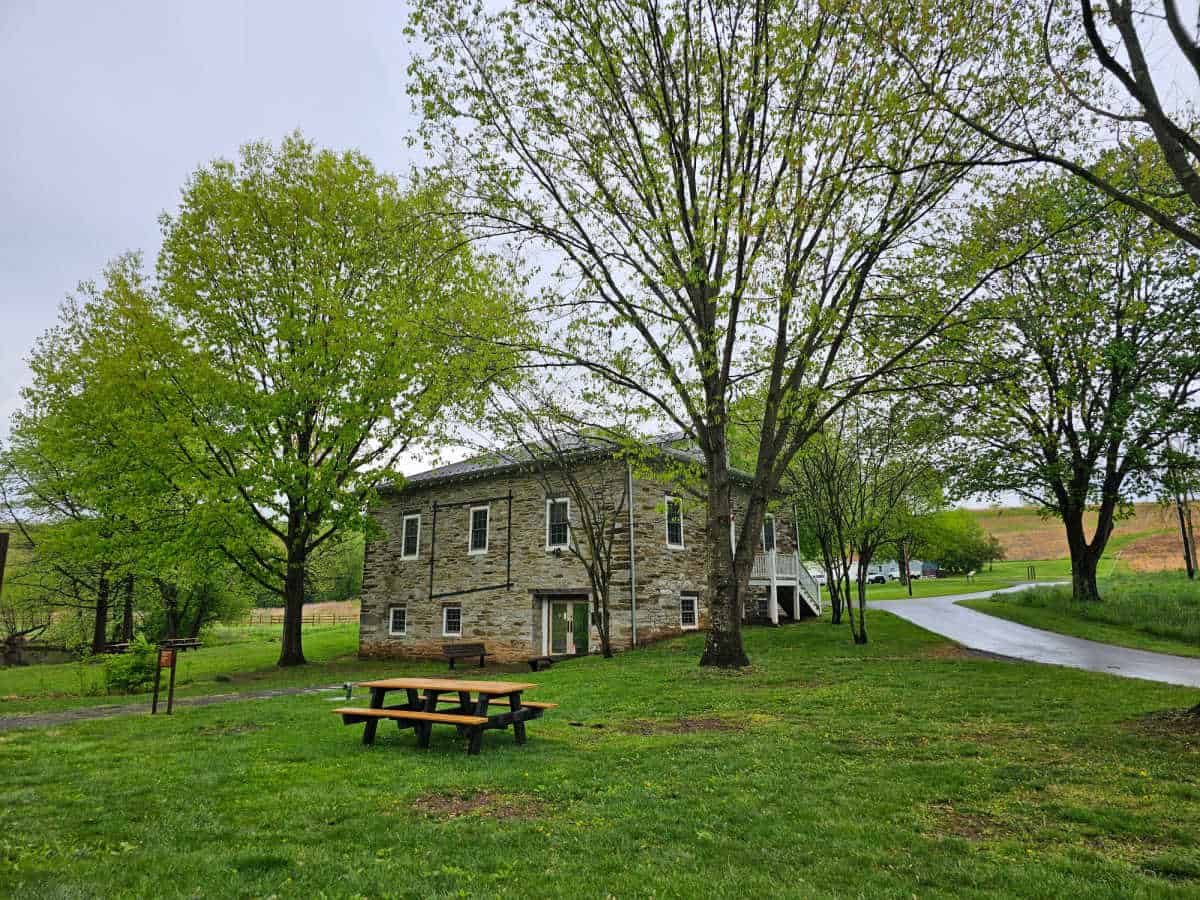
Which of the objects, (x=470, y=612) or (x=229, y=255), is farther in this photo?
(x=470, y=612)

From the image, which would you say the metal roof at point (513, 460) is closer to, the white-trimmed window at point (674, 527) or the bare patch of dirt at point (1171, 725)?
the white-trimmed window at point (674, 527)

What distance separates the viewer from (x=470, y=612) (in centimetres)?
2364

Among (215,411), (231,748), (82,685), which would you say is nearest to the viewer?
(231,748)

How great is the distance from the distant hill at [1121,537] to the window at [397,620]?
844 inches

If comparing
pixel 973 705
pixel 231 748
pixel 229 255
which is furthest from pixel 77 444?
pixel 973 705

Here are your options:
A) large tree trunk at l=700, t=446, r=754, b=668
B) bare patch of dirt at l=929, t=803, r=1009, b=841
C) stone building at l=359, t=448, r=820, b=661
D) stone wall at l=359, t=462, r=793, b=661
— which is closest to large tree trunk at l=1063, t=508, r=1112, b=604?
stone building at l=359, t=448, r=820, b=661

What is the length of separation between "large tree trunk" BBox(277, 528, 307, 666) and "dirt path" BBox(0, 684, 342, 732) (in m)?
5.94

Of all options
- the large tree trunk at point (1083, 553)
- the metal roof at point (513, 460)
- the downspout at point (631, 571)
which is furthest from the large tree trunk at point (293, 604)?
the large tree trunk at point (1083, 553)

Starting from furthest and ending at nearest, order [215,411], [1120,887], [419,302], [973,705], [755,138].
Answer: [215,411] < [419,302] < [755,138] < [973,705] < [1120,887]

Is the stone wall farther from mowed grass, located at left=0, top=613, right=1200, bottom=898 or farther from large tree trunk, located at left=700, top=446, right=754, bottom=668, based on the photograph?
mowed grass, located at left=0, top=613, right=1200, bottom=898

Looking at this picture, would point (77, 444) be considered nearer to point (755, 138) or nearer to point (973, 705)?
point (755, 138)

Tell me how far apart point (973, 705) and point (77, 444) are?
24.1 m

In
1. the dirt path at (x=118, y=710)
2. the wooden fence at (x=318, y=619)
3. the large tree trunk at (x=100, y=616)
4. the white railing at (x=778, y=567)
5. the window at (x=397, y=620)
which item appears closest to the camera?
the dirt path at (x=118, y=710)

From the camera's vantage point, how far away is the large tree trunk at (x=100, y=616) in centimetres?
2767
